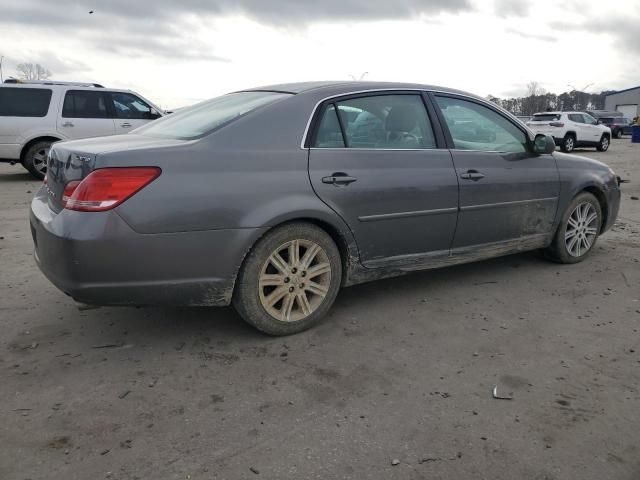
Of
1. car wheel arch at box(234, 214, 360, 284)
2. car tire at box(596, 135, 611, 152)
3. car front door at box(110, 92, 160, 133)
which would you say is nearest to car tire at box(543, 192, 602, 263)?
car wheel arch at box(234, 214, 360, 284)

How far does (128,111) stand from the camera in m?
11.5

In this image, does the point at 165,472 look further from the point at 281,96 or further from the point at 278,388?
the point at 281,96

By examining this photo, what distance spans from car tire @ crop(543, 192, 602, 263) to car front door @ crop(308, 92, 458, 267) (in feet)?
4.73

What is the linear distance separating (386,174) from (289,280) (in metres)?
0.98

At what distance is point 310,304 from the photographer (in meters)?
3.50

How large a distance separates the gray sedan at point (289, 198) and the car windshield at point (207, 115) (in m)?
0.02

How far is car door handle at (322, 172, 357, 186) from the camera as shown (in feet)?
11.2

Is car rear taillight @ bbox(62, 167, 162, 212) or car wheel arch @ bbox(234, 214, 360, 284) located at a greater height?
car rear taillight @ bbox(62, 167, 162, 212)

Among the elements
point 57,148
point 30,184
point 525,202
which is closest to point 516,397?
point 525,202

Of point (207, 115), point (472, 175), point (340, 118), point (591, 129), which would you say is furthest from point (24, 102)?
point (591, 129)

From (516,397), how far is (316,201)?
5.11 feet

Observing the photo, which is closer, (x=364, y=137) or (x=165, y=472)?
(x=165, y=472)

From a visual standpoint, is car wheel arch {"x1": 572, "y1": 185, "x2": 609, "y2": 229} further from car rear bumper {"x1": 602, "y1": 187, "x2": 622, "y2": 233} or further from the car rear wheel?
the car rear wheel

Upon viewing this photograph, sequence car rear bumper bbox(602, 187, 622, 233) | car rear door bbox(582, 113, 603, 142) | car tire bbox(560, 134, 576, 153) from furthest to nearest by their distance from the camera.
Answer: car rear door bbox(582, 113, 603, 142)
car tire bbox(560, 134, 576, 153)
car rear bumper bbox(602, 187, 622, 233)
